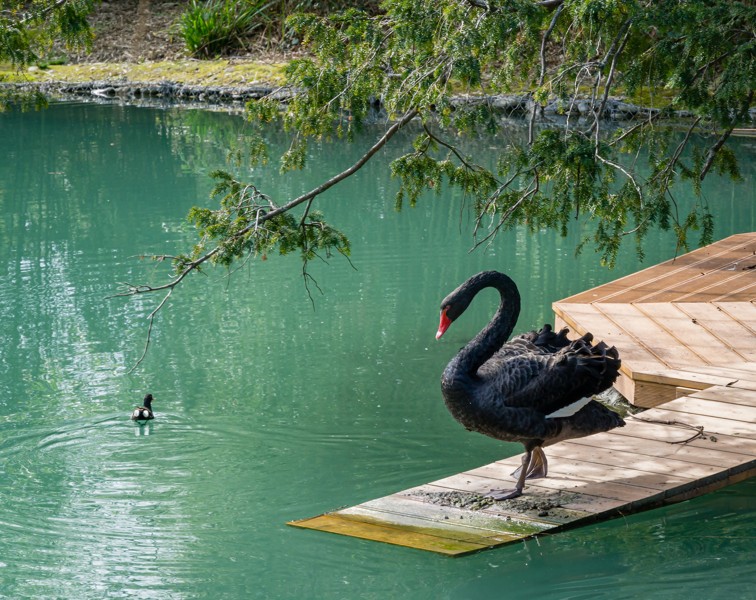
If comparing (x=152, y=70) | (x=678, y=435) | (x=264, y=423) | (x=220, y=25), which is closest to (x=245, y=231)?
(x=264, y=423)

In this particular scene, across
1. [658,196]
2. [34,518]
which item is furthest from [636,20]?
[34,518]

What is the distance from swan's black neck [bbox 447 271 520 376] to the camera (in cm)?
483

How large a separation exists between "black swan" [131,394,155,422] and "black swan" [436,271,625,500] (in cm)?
226

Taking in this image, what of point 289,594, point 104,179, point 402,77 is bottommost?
point 289,594

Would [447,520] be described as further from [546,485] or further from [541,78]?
[541,78]

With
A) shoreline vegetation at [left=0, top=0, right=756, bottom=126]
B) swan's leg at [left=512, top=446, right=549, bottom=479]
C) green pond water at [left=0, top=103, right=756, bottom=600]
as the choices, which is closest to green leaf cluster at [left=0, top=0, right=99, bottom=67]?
green pond water at [left=0, top=103, right=756, bottom=600]

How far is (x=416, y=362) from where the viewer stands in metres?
7.50

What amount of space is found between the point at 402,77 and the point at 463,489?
8.71ft

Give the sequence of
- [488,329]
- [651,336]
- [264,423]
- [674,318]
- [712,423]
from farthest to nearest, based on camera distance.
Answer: [674,318], [651,336], [264,423], [712,423], [488,329]

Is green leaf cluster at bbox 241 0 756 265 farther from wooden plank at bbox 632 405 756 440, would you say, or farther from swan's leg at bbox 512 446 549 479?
swan's leg at bbox 512 446 549 479

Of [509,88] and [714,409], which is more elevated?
[509,88]

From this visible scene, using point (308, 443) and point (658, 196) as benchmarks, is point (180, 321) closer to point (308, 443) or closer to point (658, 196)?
point (308, 443)

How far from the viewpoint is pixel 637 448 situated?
5359 mm

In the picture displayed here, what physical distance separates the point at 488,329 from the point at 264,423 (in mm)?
2060
